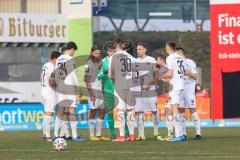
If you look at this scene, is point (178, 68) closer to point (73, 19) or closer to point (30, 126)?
point (30, 126)

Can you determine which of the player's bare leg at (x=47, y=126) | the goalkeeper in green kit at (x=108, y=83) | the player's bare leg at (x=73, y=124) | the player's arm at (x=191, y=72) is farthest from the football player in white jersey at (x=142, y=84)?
the player's bare leg at (x=47, y=126)

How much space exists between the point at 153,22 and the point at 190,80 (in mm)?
37725

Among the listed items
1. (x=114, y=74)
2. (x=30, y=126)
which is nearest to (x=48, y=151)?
(x=114, y=74)

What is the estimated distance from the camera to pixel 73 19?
1999 inches

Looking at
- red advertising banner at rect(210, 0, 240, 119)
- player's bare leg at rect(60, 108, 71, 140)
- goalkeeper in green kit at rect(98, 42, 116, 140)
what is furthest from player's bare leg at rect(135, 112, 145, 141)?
red advertising banner at rect(210, 0, 240, 119)

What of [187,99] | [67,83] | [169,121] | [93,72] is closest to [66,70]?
[67,83]

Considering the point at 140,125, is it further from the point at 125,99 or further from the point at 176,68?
the point at 176,68

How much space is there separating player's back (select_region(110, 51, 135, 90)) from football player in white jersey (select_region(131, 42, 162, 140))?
735mm

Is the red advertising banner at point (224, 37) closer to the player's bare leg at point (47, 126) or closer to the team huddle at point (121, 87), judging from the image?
the team huddle at point (121, 87)

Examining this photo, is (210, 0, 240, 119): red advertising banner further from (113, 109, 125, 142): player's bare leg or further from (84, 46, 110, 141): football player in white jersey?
(84, 46, 110, 141): football player in white jersey

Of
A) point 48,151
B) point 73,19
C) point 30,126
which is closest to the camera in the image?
point 48,151

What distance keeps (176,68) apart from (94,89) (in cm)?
268

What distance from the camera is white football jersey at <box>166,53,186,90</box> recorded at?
80.1ft

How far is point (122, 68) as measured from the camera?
24422 millimetres
